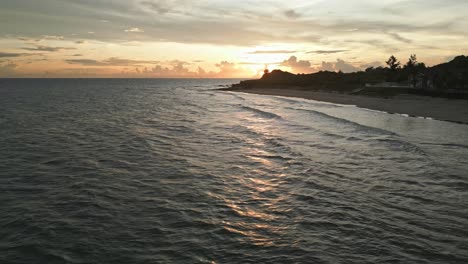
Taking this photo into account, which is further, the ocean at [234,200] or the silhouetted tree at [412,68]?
the silhouetted tree at [412,68]

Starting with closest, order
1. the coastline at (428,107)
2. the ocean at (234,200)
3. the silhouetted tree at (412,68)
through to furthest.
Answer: the ocean at (234,200) < the coastline at (428,107) < the silhouetted tree at (412,68)

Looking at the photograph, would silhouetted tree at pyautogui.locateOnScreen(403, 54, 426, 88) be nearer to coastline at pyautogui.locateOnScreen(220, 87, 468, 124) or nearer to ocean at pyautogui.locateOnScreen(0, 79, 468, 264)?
coastline at pyautogui.locateOnScreen(220, 87, 468, 124)

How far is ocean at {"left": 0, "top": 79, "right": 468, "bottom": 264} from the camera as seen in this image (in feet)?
35.8

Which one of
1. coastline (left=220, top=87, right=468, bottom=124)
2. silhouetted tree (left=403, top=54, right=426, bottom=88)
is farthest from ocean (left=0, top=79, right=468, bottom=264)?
silhouetted tree (left=403, top=54, right=426, bottom=88)

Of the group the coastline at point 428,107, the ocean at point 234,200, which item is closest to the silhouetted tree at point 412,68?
the coastline at point 428,107

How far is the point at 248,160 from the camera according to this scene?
23453 mm

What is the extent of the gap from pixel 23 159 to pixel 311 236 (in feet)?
69.1

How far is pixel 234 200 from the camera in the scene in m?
15.6

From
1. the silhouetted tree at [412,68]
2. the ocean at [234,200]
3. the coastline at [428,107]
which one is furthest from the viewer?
the silhouetted tree at [412,68]

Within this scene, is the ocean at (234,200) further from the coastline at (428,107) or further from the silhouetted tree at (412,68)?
the silhouetted tree at (412,68)

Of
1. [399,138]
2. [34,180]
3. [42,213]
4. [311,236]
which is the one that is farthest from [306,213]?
[399,138]

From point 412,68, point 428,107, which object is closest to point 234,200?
point 428,107

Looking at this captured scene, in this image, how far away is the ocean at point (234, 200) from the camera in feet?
35.8

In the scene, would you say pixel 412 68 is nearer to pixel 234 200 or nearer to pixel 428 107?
pixel 428 107
